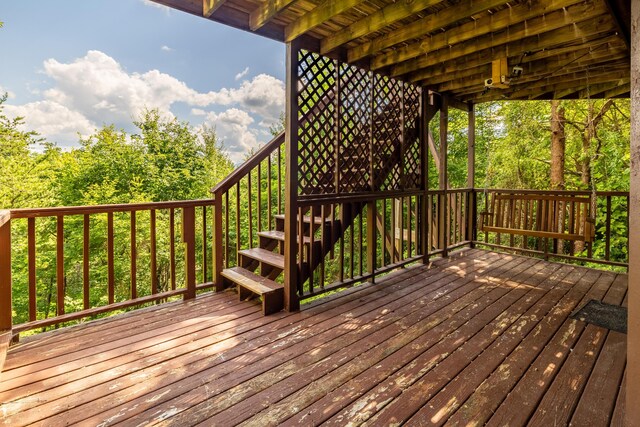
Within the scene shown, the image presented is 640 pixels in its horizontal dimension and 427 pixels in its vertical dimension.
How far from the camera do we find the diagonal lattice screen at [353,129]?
3.02 m

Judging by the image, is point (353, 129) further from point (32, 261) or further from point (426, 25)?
point (32, 261)

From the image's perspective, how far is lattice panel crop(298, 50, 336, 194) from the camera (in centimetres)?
290

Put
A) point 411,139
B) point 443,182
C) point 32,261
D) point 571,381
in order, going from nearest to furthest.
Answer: point 571,381 < point 32,261 < point 411,139 < point 443,182

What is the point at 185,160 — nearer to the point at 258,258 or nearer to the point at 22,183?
the point at 22,183

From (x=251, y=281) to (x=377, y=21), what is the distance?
2521mm

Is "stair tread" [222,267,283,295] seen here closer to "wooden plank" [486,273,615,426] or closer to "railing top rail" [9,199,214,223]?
"railing top rail" [9,199,214,223]

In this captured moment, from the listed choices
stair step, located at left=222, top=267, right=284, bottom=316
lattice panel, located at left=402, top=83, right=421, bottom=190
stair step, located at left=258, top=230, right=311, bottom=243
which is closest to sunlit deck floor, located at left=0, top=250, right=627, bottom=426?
stair step, located at left=222, top=267, right=284, bottom=316

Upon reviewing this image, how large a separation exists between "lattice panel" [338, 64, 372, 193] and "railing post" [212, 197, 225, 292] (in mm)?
1295

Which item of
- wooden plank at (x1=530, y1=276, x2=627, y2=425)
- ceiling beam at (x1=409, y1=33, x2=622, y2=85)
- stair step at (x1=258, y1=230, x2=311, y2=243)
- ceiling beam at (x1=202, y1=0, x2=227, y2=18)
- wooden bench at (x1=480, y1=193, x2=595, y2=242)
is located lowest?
wooden plank at (x1=530, y1=276, x2=627, y2=425)

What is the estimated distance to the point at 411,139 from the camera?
13.6 feet

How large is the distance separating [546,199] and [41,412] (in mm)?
5257

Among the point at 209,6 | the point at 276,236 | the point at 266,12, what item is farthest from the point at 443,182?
the point at 209,6

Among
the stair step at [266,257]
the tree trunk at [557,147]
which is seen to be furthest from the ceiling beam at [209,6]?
the tree trunk at [557,147]

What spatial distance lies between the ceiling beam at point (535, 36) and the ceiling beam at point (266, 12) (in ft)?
5.69
